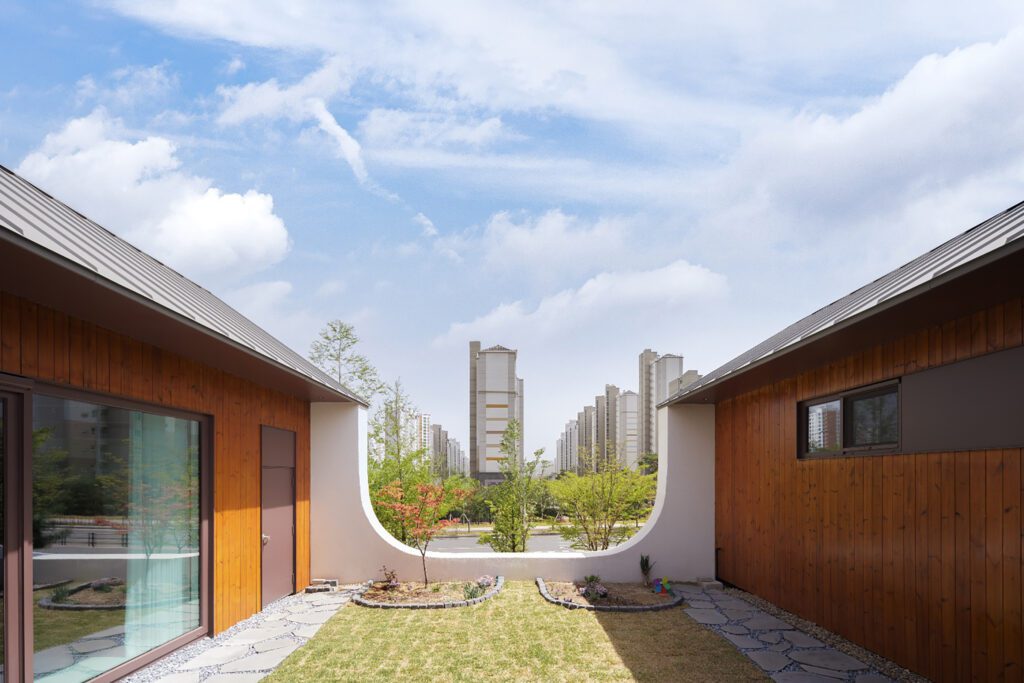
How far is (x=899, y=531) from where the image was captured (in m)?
4.95

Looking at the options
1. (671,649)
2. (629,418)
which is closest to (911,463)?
(671,649)

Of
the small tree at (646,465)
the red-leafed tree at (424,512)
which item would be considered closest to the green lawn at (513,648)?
the red-leafed tree at (424,512)

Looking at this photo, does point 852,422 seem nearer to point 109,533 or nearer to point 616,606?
point 616,606

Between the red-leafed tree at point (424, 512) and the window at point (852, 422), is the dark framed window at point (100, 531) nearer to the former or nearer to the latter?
the red-leafed tree at point (424, 512)

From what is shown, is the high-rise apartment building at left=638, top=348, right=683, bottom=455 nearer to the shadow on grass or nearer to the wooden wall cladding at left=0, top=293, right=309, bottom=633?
the wooden wall cladding at left=0, top=293, right=309, bottom=633

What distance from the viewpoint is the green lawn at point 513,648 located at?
16.4 feet

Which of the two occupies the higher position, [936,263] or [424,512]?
[936,263]

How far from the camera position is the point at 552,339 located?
19422mm

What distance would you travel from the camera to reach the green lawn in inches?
197

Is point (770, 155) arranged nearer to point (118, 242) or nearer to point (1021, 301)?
point (1021, 301)

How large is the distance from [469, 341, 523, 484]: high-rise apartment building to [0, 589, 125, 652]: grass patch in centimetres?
2353

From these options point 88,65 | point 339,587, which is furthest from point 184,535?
point 88,65

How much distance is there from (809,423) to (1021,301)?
3.12m

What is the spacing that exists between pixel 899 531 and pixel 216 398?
5.75 metres
